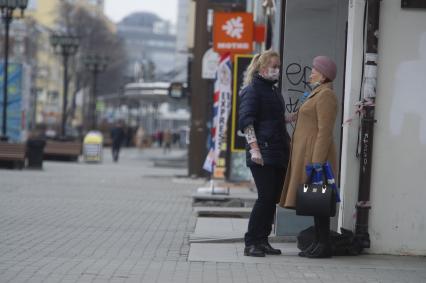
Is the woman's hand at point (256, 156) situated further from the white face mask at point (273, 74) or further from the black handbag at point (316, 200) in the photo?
the white face mask at point (273, 74)

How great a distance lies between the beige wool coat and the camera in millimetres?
8227

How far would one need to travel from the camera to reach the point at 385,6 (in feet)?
28.7

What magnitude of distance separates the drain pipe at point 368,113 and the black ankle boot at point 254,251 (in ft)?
2.94

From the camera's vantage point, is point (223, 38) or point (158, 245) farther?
point (223, 38)

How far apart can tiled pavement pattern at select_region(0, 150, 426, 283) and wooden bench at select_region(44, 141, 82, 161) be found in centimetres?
2056

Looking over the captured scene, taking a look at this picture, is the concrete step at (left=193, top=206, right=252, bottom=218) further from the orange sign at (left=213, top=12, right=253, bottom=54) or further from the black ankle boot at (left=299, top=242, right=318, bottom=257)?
the orange sign at (left=213, top=12, right=253, bottom=54)

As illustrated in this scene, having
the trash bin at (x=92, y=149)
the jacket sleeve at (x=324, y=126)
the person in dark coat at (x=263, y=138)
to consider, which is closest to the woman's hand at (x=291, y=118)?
the person in dark coat at (x=263, y=138)

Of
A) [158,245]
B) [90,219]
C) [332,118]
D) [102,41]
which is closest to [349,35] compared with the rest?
[332,118]

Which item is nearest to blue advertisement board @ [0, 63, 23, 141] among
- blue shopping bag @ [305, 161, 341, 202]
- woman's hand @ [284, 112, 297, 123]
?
woman's hand @ [284, 112, 297, 123]

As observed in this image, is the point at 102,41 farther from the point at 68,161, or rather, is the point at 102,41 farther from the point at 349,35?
the point at 349,35

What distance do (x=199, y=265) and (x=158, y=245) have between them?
1.68 meters

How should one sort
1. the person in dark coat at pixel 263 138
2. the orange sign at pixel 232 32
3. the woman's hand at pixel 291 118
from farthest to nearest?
the orange sign at pixel 232 32, the woman's hand at pixel 291 118, the person in dark coat at pixel 263 138

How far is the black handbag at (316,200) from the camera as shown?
8.18 meters

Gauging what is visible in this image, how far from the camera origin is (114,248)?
30.7 ft
